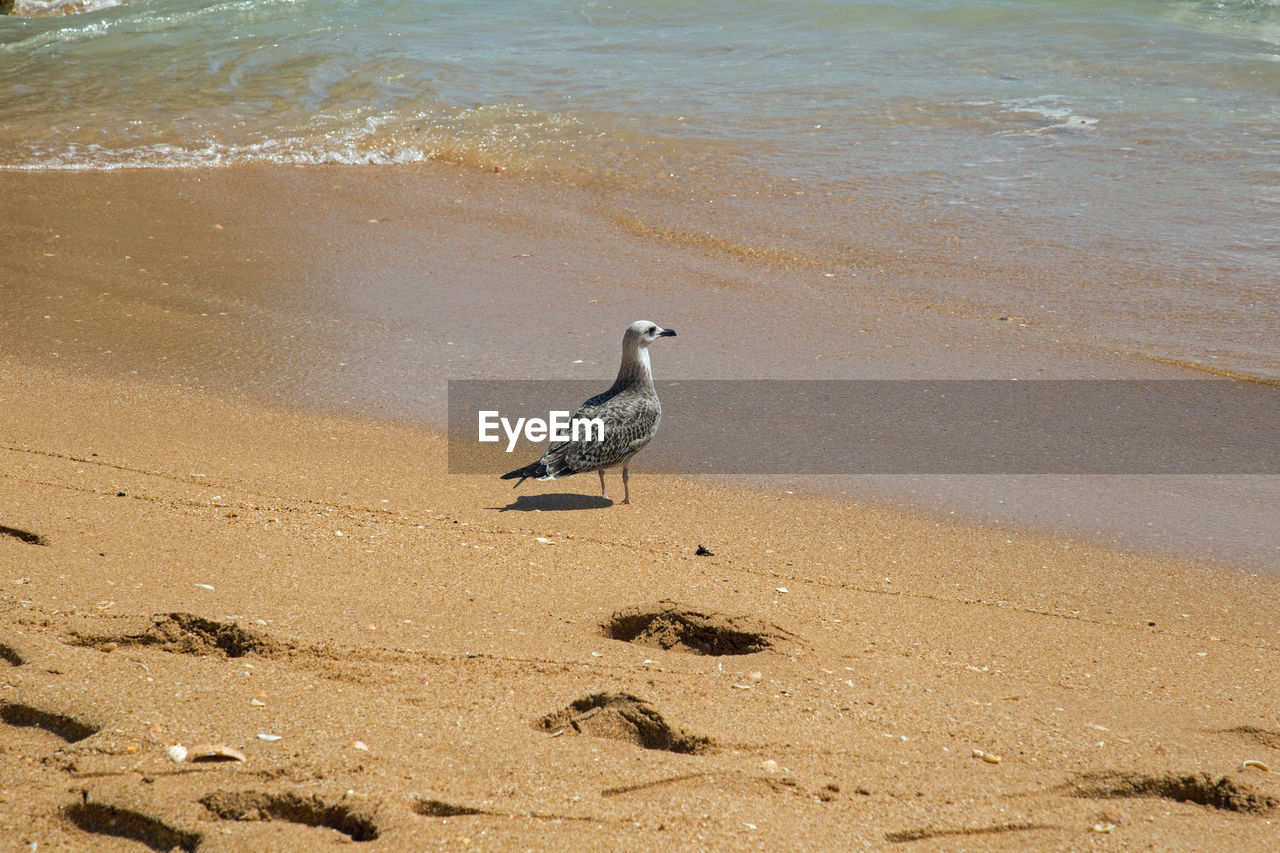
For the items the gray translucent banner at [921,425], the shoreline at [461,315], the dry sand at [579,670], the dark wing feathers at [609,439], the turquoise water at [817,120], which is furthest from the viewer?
the turquoise water at [817,120]

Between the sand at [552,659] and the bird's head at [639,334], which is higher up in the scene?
the bird's head at [639,334]

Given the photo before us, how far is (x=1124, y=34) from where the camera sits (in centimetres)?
1725

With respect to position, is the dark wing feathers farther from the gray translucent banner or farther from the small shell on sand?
the small shell on sand

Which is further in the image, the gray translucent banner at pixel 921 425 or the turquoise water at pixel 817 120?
the turquoise water at pixel 817 120

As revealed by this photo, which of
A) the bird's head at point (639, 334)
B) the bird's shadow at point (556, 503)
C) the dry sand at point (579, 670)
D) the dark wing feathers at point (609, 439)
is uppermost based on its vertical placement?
the bird's head at point (639, 334)

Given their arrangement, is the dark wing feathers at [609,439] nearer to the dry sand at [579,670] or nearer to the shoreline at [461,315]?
the dry sand at [579,670]

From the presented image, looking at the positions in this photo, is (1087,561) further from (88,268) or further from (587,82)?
(587,82)

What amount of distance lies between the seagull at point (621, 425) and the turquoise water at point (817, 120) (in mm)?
3050

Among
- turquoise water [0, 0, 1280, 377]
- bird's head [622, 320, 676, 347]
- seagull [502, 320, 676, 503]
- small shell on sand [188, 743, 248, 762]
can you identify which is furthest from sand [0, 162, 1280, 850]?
turquoise water [0, 0, 1280, 377]

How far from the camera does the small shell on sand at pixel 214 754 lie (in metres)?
2.92

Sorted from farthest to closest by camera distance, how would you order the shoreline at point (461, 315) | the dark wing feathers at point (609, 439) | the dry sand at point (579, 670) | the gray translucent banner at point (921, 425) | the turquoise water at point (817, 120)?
the turquoise water at point (817, 120), the gray translucent banner at point (921, 425), the shoreline at point (461, 315), the dark wing feathers at point (609, 439), the dry sand at point (579, 670)

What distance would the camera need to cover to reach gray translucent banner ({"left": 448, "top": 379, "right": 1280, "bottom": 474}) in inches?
241

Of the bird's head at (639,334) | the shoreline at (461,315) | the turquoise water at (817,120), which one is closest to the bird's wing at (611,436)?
the bird's head at (639,334)

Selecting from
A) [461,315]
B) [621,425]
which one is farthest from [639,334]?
[461,315]
